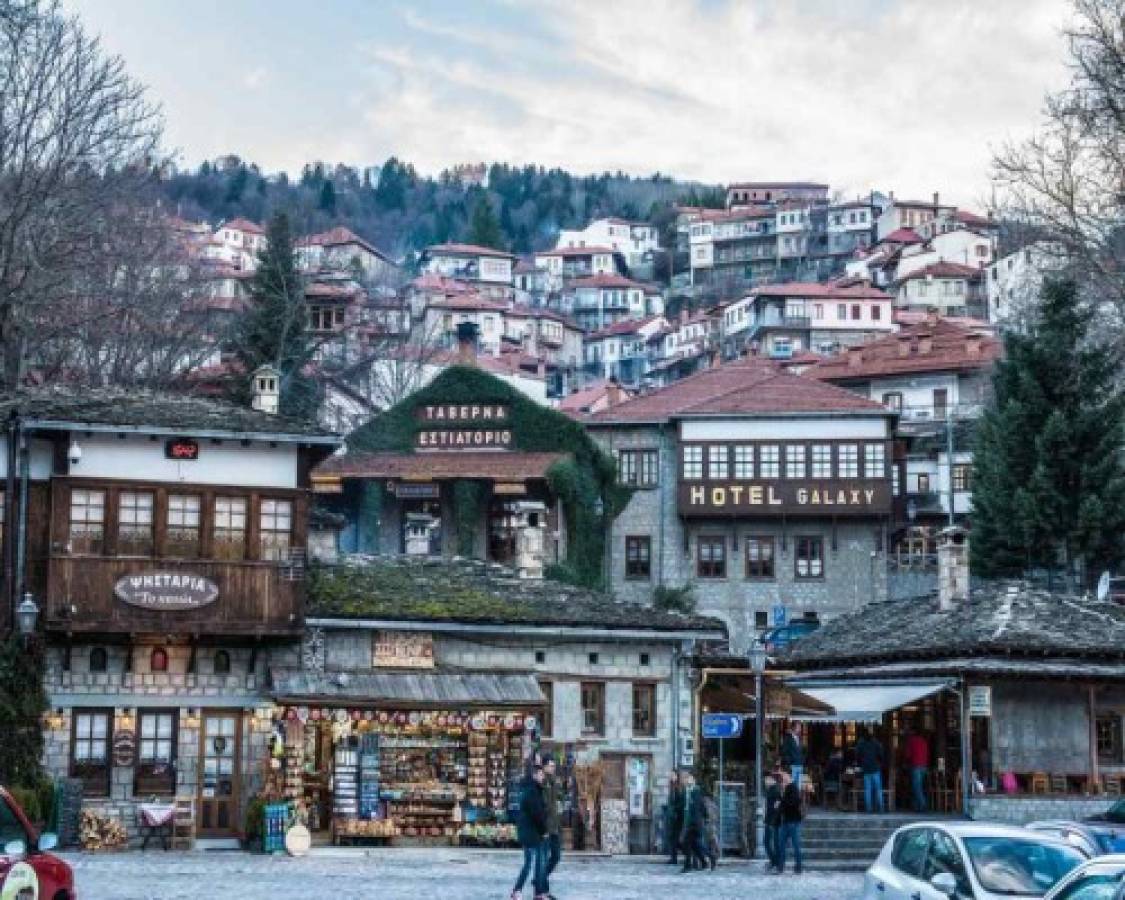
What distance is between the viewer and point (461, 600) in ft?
108

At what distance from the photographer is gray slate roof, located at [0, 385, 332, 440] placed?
29.6m

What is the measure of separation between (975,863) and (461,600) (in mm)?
18848

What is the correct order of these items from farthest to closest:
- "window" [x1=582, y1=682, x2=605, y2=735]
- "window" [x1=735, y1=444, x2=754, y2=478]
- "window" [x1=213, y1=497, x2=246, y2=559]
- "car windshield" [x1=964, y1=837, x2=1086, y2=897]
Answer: "window" [x1=735, y1=444, x2=754, y2=478], "window" [x1=582, y1=682, x2=605, y2=735], "window" [x1=213, y1=497, x2=246, y2=559], "car windshield" [x1=964, y1=837, x2=1086, y2=897]

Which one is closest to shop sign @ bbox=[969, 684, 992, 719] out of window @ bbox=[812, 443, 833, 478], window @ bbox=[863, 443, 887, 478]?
window @ bbox=[863, 443, 887, 478]

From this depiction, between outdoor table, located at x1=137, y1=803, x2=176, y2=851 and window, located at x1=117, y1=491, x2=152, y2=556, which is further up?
window, located at x1=117, y1=491, x2=152, y2=556

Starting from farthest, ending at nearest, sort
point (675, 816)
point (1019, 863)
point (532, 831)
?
point (675, 816), point (532, 831), point (1019, 863)

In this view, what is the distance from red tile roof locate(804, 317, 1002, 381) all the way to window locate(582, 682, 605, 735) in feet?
162

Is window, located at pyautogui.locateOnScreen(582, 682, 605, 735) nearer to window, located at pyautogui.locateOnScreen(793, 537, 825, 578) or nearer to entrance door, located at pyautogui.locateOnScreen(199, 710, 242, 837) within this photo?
entrance door, located at pyautogui.locateOnScreen(199, 710, 242, 837)

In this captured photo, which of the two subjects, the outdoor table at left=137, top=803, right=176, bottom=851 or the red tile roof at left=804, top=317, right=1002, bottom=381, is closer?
the outdoor table at left=137, top=803, right=176, bottom=851

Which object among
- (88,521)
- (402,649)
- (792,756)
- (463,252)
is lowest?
(792,756)

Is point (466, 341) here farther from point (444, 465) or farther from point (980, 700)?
point (980, 700)

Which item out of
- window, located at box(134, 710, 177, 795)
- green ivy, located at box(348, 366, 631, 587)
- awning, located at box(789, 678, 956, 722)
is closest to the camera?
window, located at box(134, 710, 177, 795)

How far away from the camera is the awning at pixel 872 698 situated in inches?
1260

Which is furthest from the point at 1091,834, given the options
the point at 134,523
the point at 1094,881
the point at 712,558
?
the point at 712,558
